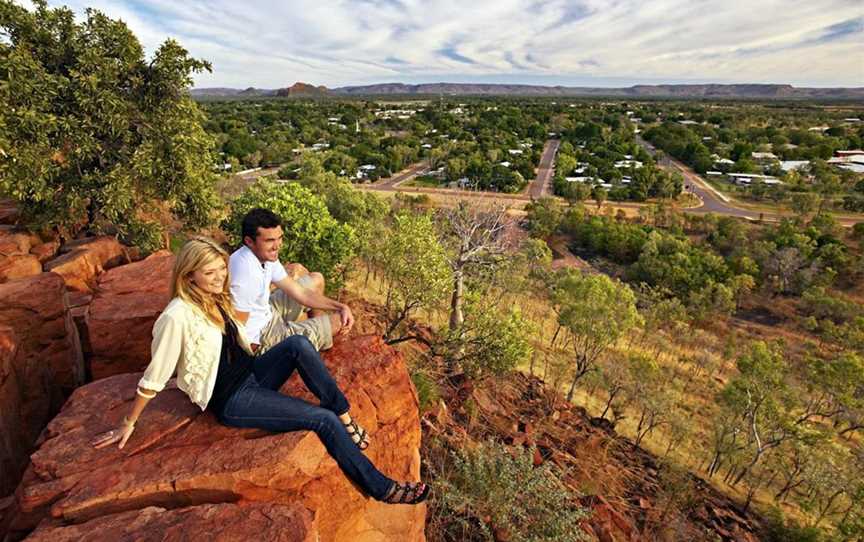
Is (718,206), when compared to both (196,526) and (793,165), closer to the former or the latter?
(793,165)

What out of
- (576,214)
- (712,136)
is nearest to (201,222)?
(576,214)

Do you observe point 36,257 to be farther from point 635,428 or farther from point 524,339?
point 635,428

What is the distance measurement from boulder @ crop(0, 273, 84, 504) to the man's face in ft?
13.8

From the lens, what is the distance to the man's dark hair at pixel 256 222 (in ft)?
19.0

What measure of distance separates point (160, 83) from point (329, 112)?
143 metres

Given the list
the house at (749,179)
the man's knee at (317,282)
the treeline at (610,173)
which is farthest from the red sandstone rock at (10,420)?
the house at (749,179)

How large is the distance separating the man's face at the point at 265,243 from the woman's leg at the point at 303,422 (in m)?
1.71

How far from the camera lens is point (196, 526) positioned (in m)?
4.10

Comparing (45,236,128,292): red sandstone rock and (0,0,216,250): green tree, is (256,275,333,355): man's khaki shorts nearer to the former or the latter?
(45,236,128,292): red sandstone rock

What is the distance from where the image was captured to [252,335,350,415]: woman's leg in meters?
5.11

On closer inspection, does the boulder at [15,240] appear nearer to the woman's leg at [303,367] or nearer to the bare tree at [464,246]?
the woman's leg at [303,367]

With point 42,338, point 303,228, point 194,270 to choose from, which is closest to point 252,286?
point 194,270

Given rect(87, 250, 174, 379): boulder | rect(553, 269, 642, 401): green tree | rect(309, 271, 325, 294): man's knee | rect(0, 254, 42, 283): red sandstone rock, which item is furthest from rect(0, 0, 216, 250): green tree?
rect(553, 269, 642, 401): green tree

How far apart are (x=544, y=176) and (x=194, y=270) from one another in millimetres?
80203
